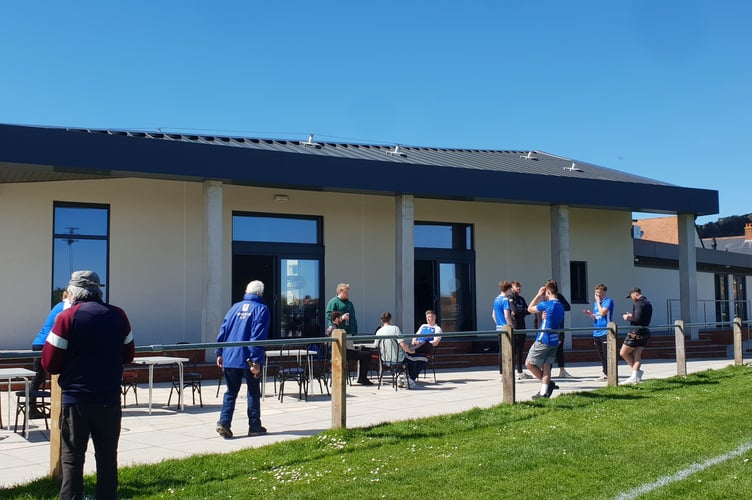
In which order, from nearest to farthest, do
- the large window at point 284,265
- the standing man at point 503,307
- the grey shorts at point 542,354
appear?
the grey shorts at point 542,354 < the standing man at point 503,307 < the large window at point 284,265

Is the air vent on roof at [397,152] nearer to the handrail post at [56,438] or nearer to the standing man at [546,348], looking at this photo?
the standing man at [546,348]

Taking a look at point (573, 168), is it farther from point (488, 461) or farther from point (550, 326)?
point (488, 461)

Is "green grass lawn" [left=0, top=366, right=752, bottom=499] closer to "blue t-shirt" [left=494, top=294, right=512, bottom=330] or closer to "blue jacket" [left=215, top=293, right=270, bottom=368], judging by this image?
"blue jacket" [left=215, top=293, right=270, bottom=368]

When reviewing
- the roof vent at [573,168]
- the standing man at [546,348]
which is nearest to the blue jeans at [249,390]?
the standing man at [546,348]

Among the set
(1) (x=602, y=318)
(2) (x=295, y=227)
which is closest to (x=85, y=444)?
(1) (x=602, y=318)

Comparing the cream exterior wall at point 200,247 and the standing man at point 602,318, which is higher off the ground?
the cream exterior wall at point 200,247

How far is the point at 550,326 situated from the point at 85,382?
7755mm

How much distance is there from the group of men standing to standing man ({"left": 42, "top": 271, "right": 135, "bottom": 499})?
19.4 feet

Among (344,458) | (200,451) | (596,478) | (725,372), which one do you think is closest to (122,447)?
(200,451)

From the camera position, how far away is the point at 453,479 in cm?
625

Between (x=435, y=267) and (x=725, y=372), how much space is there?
7.71 meters

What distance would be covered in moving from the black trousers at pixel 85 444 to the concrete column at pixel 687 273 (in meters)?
18.8

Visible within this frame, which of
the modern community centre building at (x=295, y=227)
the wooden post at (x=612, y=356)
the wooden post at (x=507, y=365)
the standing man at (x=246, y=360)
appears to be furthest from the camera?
the modern community centre building at (x=295, y=227)

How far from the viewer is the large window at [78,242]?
15516mm
